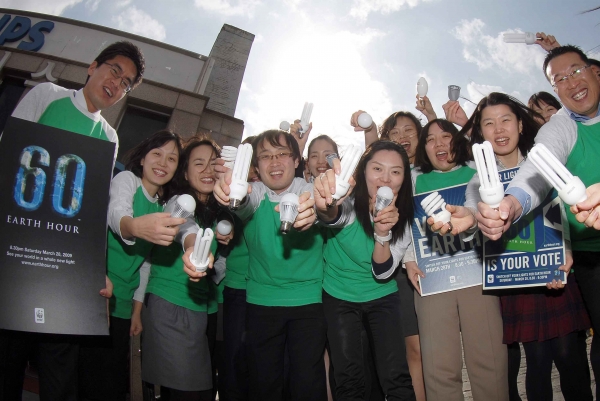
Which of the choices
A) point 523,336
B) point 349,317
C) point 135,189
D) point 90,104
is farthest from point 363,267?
point 90,104

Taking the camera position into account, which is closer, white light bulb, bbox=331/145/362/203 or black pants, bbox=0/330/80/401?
white light bulb, bbox=331/145/362/203

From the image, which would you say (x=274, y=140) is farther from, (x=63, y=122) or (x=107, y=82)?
(x=63, y=122)

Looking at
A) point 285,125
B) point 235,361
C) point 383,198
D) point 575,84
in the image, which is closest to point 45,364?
point 235,361

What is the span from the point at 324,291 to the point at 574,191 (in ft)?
5.06

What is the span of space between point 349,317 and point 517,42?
2794mm

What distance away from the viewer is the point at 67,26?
8.64 meters

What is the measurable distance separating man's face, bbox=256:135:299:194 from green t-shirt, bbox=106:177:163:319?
0.88 meters

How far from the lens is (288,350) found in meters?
2.31

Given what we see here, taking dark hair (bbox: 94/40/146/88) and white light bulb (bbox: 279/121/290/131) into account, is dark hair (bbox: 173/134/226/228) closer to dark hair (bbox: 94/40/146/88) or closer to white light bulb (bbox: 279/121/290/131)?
dark hair (bbox: 94/40/146/88)

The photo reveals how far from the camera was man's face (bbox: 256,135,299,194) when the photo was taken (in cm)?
256

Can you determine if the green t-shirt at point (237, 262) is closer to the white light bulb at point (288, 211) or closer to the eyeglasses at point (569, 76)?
the white light bulb at point (288, 211)

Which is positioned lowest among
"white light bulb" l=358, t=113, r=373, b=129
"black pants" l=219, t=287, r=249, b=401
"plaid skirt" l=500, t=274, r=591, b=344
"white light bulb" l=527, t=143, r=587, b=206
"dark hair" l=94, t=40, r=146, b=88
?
"black pants" l=219, t=287, r=249, b=401

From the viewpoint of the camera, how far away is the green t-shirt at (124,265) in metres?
Answer: 2.43

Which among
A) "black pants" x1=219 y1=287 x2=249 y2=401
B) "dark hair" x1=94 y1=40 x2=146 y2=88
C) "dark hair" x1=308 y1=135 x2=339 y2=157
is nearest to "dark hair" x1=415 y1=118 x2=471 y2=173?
"dark hair" x1=308 y1=135 x2=339 y2=157
